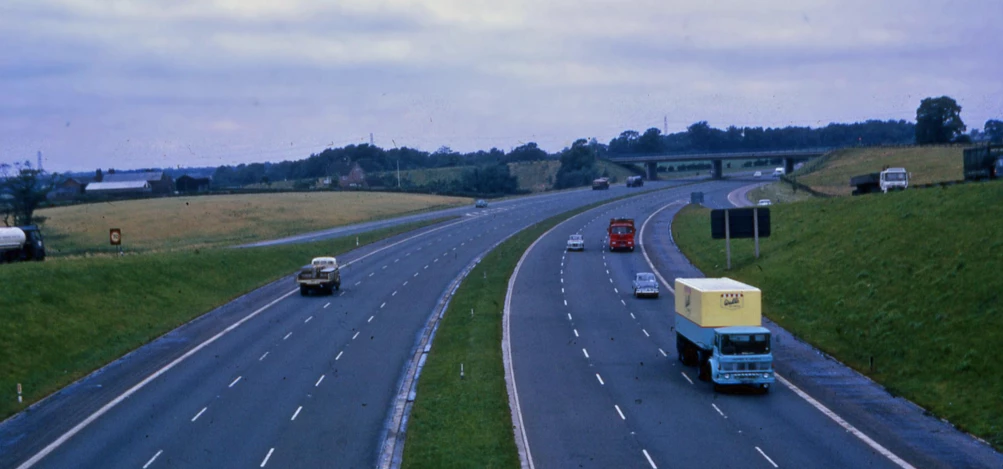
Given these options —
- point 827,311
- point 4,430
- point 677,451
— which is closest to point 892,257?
point 827,311

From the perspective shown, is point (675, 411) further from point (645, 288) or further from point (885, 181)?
point (885, 181)

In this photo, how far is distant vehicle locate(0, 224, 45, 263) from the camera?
2306 inches

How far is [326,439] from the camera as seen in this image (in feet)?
88.0

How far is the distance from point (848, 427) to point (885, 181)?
5478cm

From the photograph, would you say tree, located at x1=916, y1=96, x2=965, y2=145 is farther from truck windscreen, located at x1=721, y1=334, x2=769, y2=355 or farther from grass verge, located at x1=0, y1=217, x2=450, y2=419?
truck windscreen, located at x1=721, y1=334, x2=769, y2=355

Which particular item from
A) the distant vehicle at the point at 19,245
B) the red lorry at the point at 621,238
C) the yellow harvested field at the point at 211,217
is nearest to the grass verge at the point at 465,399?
the red lorry at the point at 621,238

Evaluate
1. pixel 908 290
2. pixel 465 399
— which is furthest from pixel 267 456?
pixel 908 290

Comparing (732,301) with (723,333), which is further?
(732,301)

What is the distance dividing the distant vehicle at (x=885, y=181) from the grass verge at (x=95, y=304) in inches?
1960

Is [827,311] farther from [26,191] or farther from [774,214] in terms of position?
[26,191]

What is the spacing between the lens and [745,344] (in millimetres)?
31500

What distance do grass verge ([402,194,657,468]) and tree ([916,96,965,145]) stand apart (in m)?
144

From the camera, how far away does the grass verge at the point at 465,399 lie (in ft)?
80.6

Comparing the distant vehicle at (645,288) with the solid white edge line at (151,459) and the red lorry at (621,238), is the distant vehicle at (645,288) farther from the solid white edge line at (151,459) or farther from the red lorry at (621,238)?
the solid white edge line at (151,459)
